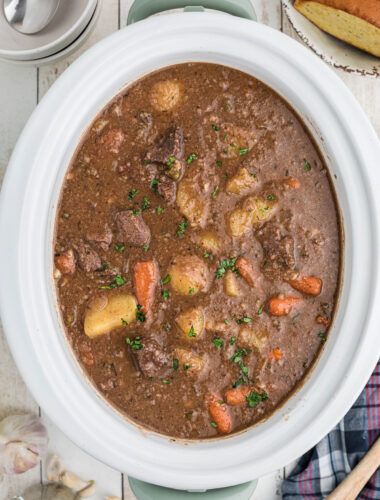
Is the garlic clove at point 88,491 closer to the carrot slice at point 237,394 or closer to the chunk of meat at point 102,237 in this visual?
the carrot slice at point 237,394

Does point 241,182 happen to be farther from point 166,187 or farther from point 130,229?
point 130,229

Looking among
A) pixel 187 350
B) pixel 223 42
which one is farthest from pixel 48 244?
pixel 223 42

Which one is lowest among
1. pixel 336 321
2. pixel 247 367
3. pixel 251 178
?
pixel 247 367

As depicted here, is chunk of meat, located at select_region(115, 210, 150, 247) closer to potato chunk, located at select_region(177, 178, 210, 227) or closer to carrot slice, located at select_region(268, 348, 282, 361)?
potato chunk, located at select_region(177, 178, 210, 227)

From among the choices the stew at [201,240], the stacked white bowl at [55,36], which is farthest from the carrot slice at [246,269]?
the stacked white bowl at [55,36]

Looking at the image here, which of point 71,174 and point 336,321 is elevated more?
point 71,174

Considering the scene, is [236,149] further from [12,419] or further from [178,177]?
[12,419]
